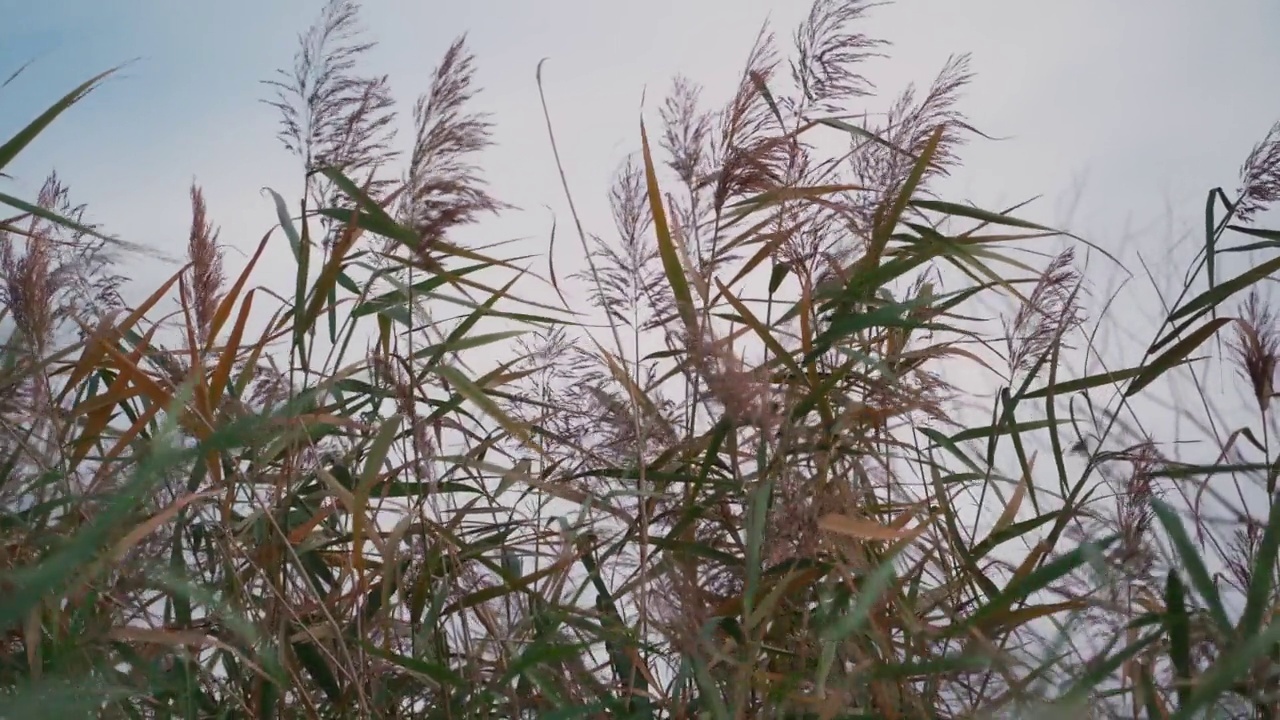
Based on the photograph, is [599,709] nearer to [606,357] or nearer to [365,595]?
[365,595]

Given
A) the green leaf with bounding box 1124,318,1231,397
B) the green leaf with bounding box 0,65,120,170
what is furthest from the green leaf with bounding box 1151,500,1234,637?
the green leaf with bounding box 0,65,120,170

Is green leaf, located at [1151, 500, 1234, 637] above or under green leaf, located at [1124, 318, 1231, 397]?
under

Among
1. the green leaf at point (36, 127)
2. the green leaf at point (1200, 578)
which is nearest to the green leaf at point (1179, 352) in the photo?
the green leaf at point (1200, 578)

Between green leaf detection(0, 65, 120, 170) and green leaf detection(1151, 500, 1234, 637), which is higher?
green leaf detection(0, 65, 120, 170)

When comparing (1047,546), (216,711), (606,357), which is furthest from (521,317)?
(1047,546)

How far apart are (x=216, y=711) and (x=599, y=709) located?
2.14 ft

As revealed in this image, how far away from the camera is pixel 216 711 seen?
1695 millimetres

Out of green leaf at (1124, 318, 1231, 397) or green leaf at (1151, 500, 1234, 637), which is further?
green leaf at (1124, 318, 1231, 397)

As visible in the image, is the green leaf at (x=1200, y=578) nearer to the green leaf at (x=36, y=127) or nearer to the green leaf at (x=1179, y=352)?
the green leaf at (x=1179, y=352)

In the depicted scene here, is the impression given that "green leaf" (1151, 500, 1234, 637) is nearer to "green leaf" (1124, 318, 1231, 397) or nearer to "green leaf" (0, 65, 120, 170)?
"green leaf" (1124, 318, 1231, 397)

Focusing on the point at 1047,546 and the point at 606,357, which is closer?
the point at 1047,546

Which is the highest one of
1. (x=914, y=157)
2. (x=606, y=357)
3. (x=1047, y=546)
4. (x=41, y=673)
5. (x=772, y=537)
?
(x=914, y=157)

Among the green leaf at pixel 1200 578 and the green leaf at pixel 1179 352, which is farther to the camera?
the green leaf at pixel 1179 352

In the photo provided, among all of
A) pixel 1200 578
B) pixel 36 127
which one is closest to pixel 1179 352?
pixel 1200 578
